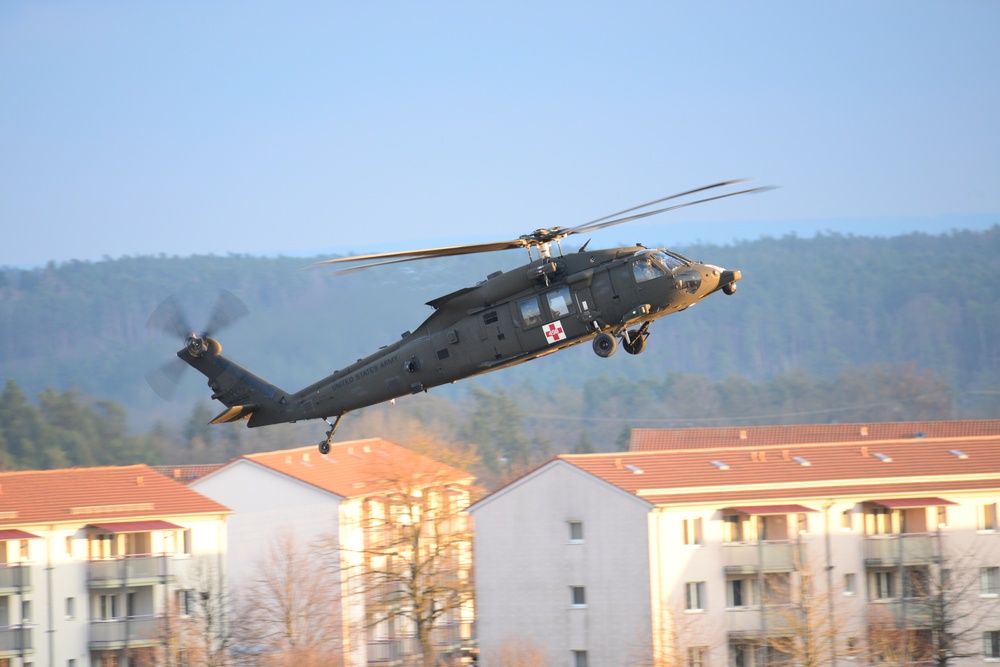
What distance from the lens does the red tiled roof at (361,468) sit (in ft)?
194

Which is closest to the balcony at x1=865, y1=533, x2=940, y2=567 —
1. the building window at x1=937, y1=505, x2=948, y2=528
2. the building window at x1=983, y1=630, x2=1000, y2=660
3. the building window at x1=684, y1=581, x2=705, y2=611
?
the building window at x1=937, y1=505, x2=948, y2=528

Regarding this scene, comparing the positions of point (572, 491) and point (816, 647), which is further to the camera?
point (572, 491)

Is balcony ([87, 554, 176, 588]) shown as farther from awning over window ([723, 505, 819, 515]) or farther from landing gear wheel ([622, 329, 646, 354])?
landing gear wheel ([622, 329, 646, 354])

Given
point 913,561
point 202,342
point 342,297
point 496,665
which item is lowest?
point 496,665

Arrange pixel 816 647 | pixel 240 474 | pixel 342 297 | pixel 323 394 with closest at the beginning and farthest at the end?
1. pixel 323 394
2. pixel 816 647
3. pixel 240 474
4. pixel 342 297

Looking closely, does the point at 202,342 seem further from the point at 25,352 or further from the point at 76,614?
the point at 25,352

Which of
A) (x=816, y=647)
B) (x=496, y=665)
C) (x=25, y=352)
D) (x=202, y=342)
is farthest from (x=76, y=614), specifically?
(x=25, y=352)

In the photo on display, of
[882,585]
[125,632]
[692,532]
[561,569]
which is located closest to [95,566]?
[125,632]

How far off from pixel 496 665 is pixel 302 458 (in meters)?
24.8

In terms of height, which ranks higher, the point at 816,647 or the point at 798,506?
the point at 798,506

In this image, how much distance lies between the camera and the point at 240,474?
7119 centimetres

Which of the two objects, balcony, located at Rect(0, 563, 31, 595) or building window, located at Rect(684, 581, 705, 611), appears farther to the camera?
balcony, located at Rect(0, 563, 31, 595)

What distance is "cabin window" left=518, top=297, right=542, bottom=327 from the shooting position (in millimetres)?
28391

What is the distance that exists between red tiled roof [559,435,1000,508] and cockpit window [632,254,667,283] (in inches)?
994
